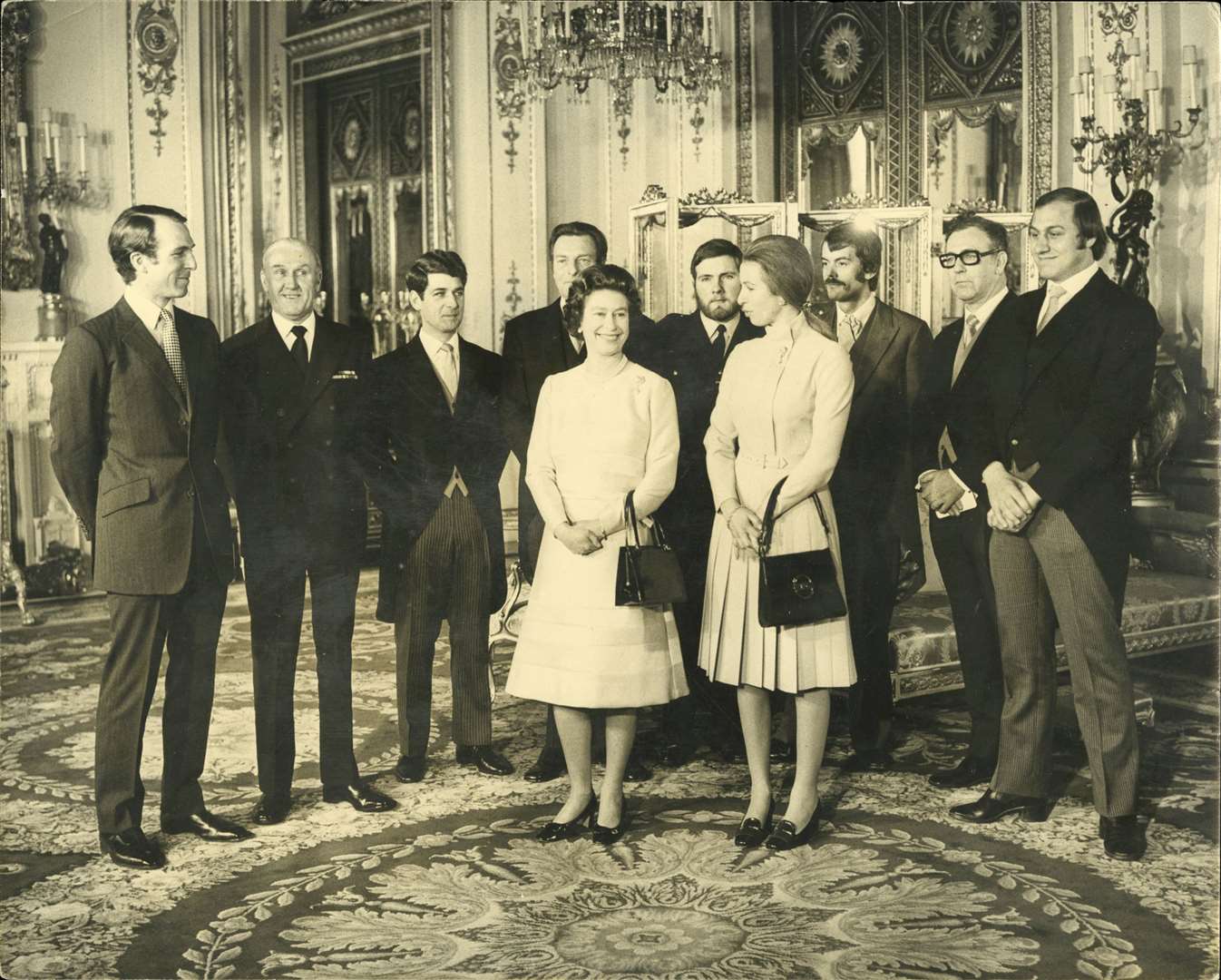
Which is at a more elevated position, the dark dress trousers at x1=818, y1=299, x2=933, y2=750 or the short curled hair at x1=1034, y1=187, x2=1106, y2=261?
the short curled hair at x1=1034, y1=187, x2=1106, y2=261

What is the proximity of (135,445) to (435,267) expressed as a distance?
89 cm

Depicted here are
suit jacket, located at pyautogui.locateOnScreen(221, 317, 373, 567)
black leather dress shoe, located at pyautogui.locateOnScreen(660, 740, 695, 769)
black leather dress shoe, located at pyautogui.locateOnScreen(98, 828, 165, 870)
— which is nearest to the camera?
black leather dress shoe, located at pyautogui.locateOnScreen(98, 828, 165, 870)

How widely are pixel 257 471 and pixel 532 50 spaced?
1.43 m

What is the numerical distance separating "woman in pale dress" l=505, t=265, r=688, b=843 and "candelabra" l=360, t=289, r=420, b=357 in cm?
46

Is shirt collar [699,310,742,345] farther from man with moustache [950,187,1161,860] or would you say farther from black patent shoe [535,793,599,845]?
black patent shoe [535,793,599,845]

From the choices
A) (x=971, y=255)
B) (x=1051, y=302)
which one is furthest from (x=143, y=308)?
(x=1051, y=302)

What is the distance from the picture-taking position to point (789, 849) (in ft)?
10.8

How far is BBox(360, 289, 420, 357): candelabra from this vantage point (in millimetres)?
3551

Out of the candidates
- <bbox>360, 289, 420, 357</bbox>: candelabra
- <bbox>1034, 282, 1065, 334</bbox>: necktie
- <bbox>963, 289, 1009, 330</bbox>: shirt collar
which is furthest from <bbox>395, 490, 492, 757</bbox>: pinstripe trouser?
<bbox>1034, 282, 1065, 334</bbox>: necktie

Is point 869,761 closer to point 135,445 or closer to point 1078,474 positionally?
point 1078,474

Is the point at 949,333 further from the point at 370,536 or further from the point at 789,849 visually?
the point at 370,536

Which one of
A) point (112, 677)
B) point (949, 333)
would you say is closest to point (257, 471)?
point (112, 677)

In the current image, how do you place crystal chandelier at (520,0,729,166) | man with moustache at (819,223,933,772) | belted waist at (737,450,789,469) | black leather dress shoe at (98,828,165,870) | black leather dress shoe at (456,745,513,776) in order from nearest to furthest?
black leather dress shoe at (98,828,165,870), belted waist at (737,450,789,469), man with moustache at (819,223,933,772), black leather dress shoe at (456,745,513,776), crystal chandelier at (520,0,729,166)

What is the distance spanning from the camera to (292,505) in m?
3.29
